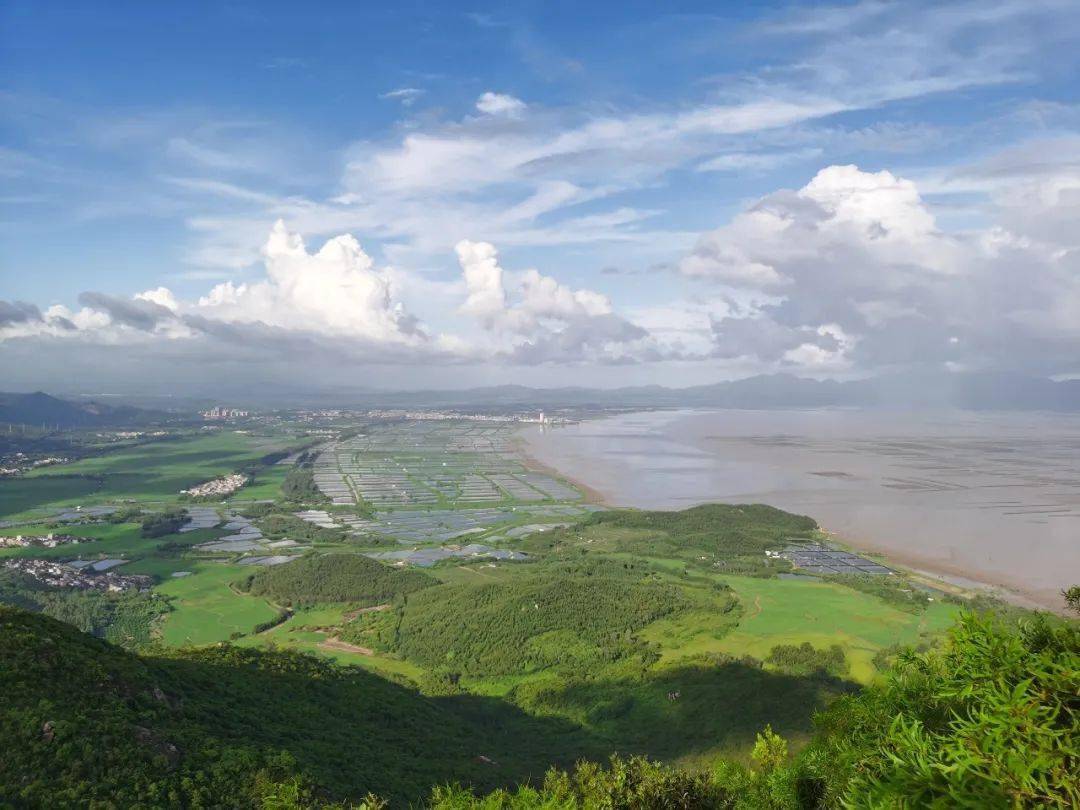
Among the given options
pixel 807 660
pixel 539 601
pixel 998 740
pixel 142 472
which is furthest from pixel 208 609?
pixel 142 472

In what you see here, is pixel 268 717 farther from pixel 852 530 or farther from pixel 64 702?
pixel 852 530

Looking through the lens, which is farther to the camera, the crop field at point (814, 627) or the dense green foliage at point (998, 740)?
the crop field at point (814, 627)

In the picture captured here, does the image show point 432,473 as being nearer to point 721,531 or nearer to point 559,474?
point 559,474

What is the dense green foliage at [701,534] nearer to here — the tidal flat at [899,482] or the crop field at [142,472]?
the tidal flat at [899,482]

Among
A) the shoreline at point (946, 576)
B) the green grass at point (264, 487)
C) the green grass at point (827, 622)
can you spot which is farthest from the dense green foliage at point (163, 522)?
the shoreline at point (946, 576)

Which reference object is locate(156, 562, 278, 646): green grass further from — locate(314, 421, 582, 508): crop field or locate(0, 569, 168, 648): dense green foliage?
locate(314, 421, 582, 508): crop field

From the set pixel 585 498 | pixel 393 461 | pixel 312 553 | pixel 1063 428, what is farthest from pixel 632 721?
pixel 1063 428

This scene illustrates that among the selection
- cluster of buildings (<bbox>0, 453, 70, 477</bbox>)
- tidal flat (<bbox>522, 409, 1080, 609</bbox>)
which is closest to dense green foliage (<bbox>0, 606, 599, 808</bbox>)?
tidal flat (<bbox>522, 409, 1080, 609</bbox>)
